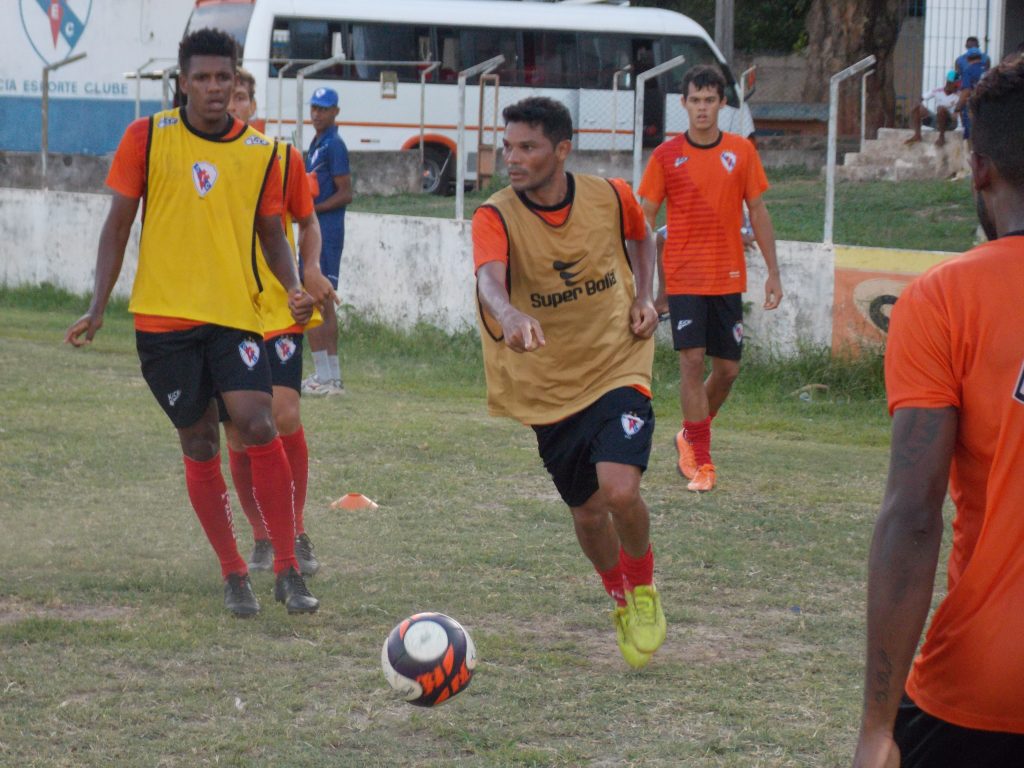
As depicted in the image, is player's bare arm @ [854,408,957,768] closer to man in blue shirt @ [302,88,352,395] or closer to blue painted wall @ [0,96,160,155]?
man in blue shirt @ [302,88,352,395]

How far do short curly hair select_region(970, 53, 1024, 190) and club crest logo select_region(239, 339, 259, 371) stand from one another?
12.8 ft

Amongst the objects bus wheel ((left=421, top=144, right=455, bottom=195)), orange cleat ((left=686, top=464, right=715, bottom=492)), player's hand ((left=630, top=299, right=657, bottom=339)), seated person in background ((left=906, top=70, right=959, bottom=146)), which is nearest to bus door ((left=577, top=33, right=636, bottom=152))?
bus wheel ((left=421, top=144, right=455, bottom=195))

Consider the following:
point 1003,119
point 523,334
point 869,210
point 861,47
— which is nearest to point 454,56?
point 861,47

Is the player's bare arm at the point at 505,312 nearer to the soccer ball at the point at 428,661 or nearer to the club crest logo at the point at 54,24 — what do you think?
the soccer ball at the point at 428,661

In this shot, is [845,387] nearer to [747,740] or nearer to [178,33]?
[747,740]

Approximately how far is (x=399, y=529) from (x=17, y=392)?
196 inches

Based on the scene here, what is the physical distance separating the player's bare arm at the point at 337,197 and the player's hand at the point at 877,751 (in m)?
9.30

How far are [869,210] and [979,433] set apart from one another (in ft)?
47.6

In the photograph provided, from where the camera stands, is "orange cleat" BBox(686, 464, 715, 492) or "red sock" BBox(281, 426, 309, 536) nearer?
"red sock" BBox(281, 426, 309, 536)

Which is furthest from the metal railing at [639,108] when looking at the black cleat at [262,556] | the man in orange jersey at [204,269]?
the man in orange jersey at [204,269]

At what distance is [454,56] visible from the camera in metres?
24.5

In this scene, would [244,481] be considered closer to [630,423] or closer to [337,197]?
[630,423]

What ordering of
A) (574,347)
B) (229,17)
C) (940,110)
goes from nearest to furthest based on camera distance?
1. (574,347)
2. (940,110)
3. (229,17)

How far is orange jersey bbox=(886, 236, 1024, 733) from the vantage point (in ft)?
7.34
